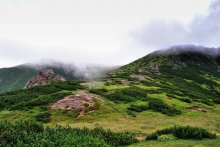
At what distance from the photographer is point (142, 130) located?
172ft

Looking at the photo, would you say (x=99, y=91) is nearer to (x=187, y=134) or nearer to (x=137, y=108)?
(x=137, y=108)

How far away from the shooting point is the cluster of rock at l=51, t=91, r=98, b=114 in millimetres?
65250

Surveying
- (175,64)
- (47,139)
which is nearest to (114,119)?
(47,139)

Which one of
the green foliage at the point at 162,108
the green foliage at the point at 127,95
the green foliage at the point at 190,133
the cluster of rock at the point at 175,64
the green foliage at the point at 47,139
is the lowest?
the green foliage at the point at 162,108

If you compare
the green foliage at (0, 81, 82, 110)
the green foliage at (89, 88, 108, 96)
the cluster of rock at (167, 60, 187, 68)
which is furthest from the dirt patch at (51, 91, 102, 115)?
the cluster of rock at (167, 60, 187, 68)

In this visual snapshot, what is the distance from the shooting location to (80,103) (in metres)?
67.2

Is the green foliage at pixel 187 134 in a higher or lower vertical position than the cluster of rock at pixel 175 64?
lower

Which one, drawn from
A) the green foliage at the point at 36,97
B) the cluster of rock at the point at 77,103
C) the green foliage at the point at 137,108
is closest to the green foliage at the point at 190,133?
the cluster of rock at the point at 77,103

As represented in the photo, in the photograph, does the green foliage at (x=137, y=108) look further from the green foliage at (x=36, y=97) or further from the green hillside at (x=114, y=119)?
the green foliage at (x=36, y=97)

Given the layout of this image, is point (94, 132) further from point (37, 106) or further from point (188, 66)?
point (188, 66)

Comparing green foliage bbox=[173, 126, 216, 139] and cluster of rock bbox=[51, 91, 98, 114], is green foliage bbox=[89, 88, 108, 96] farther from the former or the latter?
green foliage bbox=[173, 126, 216, 139]

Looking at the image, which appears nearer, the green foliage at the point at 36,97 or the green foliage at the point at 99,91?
the green foliage at the point at 36,97

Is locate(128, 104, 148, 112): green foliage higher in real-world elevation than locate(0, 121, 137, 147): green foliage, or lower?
lower

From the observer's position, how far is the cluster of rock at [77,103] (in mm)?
65250
